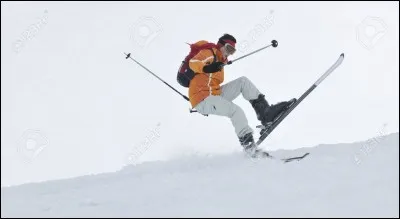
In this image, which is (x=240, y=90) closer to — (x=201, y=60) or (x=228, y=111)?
(x=228, y=111)

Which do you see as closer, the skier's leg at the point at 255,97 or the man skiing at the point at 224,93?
the man skiing at the point at 224,93

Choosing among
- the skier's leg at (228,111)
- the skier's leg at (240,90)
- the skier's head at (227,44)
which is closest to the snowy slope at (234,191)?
the skier's leg at (228,111)

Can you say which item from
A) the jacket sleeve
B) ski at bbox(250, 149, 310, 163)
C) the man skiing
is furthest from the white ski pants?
the jacket sleeve

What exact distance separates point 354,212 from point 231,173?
1.74 metres

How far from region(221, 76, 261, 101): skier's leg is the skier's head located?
41 centimetres

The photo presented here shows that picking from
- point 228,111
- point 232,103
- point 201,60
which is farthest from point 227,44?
point 228,111

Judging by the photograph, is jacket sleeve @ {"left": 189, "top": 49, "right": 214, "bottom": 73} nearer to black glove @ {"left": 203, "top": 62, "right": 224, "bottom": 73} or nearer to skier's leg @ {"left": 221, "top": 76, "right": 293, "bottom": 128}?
black glove @ {"left": 203, "top": 62, "right": 224, "bottom": 73}

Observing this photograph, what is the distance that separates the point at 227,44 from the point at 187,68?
0.63 m

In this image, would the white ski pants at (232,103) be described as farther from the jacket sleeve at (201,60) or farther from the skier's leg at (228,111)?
the jacket sleeve at (201,60)

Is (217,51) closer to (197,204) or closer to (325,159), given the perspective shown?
(325,159)

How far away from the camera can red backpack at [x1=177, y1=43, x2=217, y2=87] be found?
9.73 metres

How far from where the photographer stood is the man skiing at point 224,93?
9.53 m

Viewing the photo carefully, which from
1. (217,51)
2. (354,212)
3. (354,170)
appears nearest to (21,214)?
(354,212)

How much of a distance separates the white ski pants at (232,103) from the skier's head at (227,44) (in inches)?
16.3
